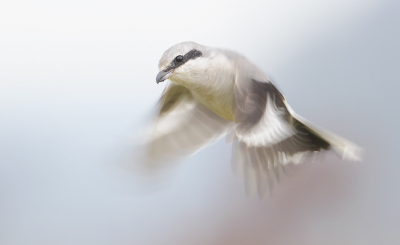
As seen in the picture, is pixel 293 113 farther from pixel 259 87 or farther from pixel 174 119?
pixel 174 119

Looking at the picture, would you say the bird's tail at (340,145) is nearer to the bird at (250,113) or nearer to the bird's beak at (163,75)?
the bird at (250,113)

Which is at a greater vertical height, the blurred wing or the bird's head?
the bird's head

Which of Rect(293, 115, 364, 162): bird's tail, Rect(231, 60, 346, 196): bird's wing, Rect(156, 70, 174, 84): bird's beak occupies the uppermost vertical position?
Rect(156, 70, 174, 84): bird's beak

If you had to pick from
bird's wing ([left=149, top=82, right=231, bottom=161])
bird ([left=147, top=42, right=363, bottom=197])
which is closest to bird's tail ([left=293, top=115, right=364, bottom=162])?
bird ([left=147, top=42, right=363, bottom=197])

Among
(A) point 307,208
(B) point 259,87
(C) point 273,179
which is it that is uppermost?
(B) point 259,87

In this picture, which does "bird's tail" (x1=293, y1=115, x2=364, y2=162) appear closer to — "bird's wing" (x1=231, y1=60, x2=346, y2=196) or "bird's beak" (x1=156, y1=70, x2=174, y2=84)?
"bird's wing" (x1=231, y1=60, x2=346, y2=196)

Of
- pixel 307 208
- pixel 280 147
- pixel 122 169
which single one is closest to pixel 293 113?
pixel 280 147

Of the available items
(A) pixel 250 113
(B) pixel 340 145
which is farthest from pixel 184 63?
(B) pixel 340 145
